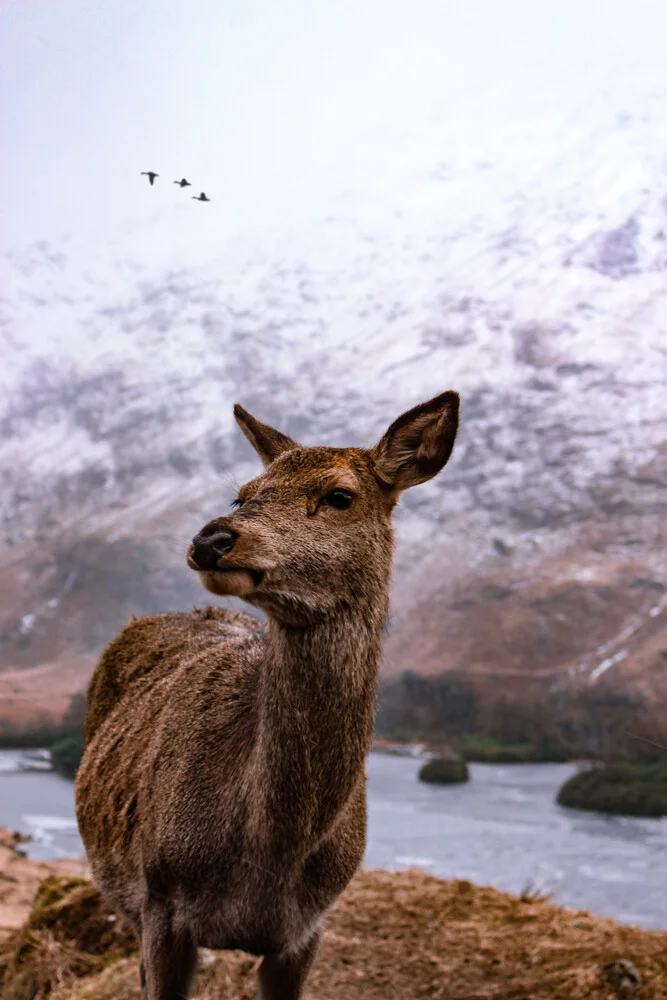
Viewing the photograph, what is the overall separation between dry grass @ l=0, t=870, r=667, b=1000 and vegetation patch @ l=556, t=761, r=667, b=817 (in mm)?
1309

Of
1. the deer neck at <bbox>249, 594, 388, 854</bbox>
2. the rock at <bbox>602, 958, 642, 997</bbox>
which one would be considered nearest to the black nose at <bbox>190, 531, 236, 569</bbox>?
the deer neck at <bbox>249, 594, 388, 854</bbox>

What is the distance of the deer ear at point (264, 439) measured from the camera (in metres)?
3.44

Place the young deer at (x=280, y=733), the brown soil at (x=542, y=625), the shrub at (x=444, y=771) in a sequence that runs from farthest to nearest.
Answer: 1. the shrub at (x=444, y=771)
2. the brown soil at (x=542, y=625)
3. the young deer at (x=280, y=733)

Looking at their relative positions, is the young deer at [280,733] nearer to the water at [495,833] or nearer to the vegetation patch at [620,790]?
the water at [495,833]

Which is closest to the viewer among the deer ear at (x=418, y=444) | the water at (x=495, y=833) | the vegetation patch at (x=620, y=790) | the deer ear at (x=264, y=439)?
the deer ear at (x=418, y=444)

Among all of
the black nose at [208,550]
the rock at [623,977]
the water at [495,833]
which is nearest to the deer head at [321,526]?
the black nose at [208,550]

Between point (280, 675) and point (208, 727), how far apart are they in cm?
41

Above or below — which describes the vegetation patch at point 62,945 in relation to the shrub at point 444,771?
below

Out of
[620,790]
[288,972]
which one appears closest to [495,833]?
[620,790]

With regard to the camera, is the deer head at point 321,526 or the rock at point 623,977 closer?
the deer head at point 321,526

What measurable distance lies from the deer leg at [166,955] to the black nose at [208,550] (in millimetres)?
1222

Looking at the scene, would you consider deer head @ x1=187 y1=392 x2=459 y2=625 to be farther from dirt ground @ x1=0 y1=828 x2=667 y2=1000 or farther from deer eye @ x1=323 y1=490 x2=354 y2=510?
dirt ground @ x1=0 y1=828 x2=667 y2=1000

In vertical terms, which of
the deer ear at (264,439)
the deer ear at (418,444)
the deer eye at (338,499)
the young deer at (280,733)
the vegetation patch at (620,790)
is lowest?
the vegetation patch at (620,790)

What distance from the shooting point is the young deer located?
8.95 ft
